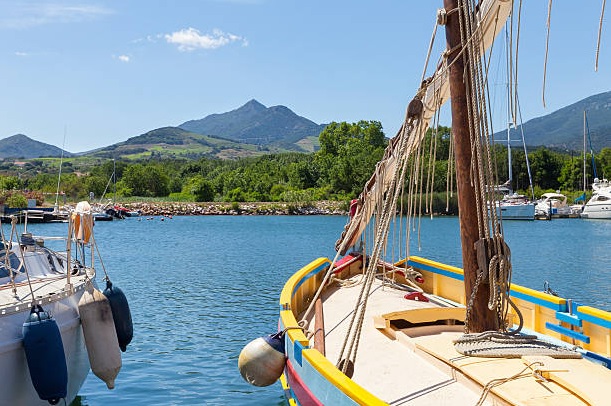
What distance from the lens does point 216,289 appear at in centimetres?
2603

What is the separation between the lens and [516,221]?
86.6 metres

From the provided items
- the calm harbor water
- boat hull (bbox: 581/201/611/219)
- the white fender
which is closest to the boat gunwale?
the white fender

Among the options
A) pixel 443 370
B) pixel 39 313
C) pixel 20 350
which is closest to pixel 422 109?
pixel 443 370

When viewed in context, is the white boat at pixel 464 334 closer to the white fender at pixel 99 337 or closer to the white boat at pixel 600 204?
the white fender at pixel 99 337

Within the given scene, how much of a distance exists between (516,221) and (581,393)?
85.1 metres

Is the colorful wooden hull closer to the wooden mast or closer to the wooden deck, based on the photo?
the wooden deck

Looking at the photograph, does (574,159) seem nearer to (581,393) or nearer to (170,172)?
(170,172)

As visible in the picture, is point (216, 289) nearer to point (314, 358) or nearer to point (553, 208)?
point (314, 358)

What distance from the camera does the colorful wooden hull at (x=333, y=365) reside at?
6062 mm

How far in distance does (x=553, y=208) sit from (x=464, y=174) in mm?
92375

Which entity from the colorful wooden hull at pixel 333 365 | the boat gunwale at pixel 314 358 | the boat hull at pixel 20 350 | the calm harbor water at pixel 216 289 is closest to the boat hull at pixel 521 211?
the calm harbor water at pixel 216 289

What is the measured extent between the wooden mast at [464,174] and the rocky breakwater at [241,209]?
10272 cm

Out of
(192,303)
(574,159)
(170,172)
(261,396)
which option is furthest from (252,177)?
(261,396)

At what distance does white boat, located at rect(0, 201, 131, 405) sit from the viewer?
805 cm
